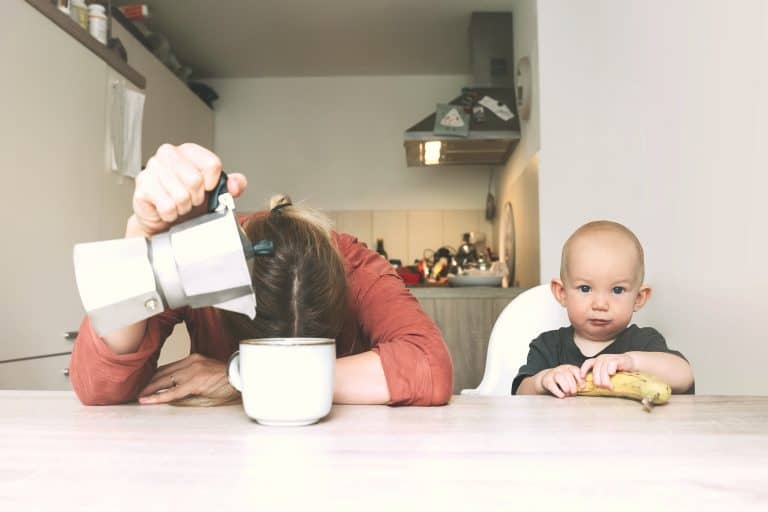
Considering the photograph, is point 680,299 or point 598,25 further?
point 598,25

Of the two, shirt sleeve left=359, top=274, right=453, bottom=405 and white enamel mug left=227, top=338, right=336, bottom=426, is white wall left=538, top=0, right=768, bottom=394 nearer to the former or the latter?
shirt sleeve left=359, top=274, right=453, bottom=405

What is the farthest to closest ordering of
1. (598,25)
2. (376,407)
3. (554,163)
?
(554,163) → (598,25) → (376,407)

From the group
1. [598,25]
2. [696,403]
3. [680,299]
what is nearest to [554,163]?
[598,25]

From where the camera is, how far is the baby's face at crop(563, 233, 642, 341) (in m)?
1.15

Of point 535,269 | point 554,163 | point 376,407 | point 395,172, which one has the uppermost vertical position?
point 395,172

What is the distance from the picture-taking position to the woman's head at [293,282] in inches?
29.6

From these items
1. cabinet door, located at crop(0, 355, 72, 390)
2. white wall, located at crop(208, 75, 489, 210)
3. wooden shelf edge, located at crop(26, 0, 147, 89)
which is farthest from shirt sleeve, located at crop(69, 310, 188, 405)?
white wall, located at crop(208, 75, 489, 210)

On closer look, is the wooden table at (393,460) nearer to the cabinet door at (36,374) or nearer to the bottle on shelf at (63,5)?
the cabinet door at (36,374)

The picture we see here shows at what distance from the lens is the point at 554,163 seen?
2.01 meters

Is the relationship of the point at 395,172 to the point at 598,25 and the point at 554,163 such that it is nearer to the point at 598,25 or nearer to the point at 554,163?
the point at 554,163

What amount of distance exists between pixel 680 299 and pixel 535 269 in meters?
1.24

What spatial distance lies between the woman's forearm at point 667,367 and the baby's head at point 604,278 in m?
0.21

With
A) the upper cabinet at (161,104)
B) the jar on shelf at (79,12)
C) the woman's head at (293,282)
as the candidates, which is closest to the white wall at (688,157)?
the woman's head at (293,282)

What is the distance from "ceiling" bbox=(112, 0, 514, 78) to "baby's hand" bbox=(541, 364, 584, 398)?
2.64 m
